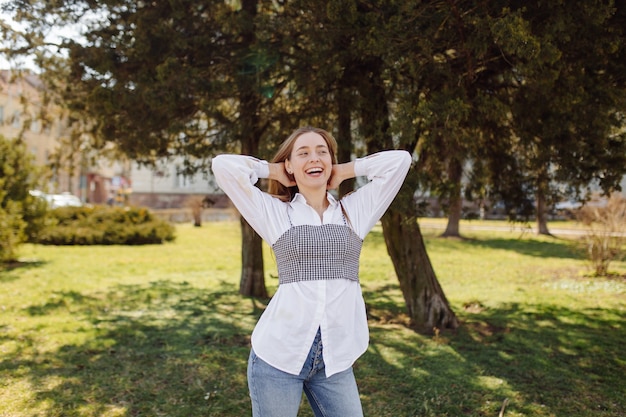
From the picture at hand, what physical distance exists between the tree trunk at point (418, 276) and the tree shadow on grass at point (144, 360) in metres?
2.16

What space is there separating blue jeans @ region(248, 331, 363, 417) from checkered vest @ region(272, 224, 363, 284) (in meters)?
0.26

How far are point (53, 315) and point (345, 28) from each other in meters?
5.76

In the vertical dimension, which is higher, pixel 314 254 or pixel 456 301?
pixel 314 254

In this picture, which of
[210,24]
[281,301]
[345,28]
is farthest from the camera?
[210,24]

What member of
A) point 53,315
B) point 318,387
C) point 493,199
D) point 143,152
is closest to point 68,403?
point 318,387

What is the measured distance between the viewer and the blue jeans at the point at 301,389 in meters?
2.32

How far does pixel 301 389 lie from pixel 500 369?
3909 millimetres

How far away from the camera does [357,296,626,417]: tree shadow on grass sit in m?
4.70

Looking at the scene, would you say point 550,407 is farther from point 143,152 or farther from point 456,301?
point 143,152

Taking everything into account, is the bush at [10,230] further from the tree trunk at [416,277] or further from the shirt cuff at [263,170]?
the shirt cuff at [263,170]

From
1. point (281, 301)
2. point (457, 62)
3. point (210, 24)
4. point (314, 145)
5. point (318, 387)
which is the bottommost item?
point (318, 387)

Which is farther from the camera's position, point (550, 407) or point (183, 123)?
point (183, 123)

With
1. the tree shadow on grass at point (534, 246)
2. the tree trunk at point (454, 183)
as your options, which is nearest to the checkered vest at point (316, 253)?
the tree trunk at point (454, 183)

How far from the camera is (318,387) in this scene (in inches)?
94.6
